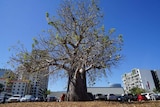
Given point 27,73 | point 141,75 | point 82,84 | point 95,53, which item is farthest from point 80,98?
point 141,75

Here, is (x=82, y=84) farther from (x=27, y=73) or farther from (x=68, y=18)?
(x=68, y=18)

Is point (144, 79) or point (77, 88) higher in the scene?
point (144, 79)

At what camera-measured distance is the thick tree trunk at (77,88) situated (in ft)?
45.8

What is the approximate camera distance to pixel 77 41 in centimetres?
1421

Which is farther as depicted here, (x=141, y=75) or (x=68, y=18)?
(x=141, y=75)

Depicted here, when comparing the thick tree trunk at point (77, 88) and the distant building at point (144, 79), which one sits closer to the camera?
the thick tree trunk at point (77, 88)

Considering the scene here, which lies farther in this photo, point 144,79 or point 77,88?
point 144,79

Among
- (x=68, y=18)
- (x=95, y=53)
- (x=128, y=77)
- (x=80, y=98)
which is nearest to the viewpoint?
(x=95, y=53)

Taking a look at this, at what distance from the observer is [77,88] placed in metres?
14.3

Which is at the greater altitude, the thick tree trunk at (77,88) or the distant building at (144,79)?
the distant building at (144,79)

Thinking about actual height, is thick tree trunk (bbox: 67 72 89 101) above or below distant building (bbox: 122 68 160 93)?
below

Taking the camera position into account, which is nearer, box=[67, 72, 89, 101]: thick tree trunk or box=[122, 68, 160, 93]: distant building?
box=[67, 72, 89, 101]: thick tree trunk

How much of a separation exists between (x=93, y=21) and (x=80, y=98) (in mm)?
7350

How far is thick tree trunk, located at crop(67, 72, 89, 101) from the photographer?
14.0 metres
